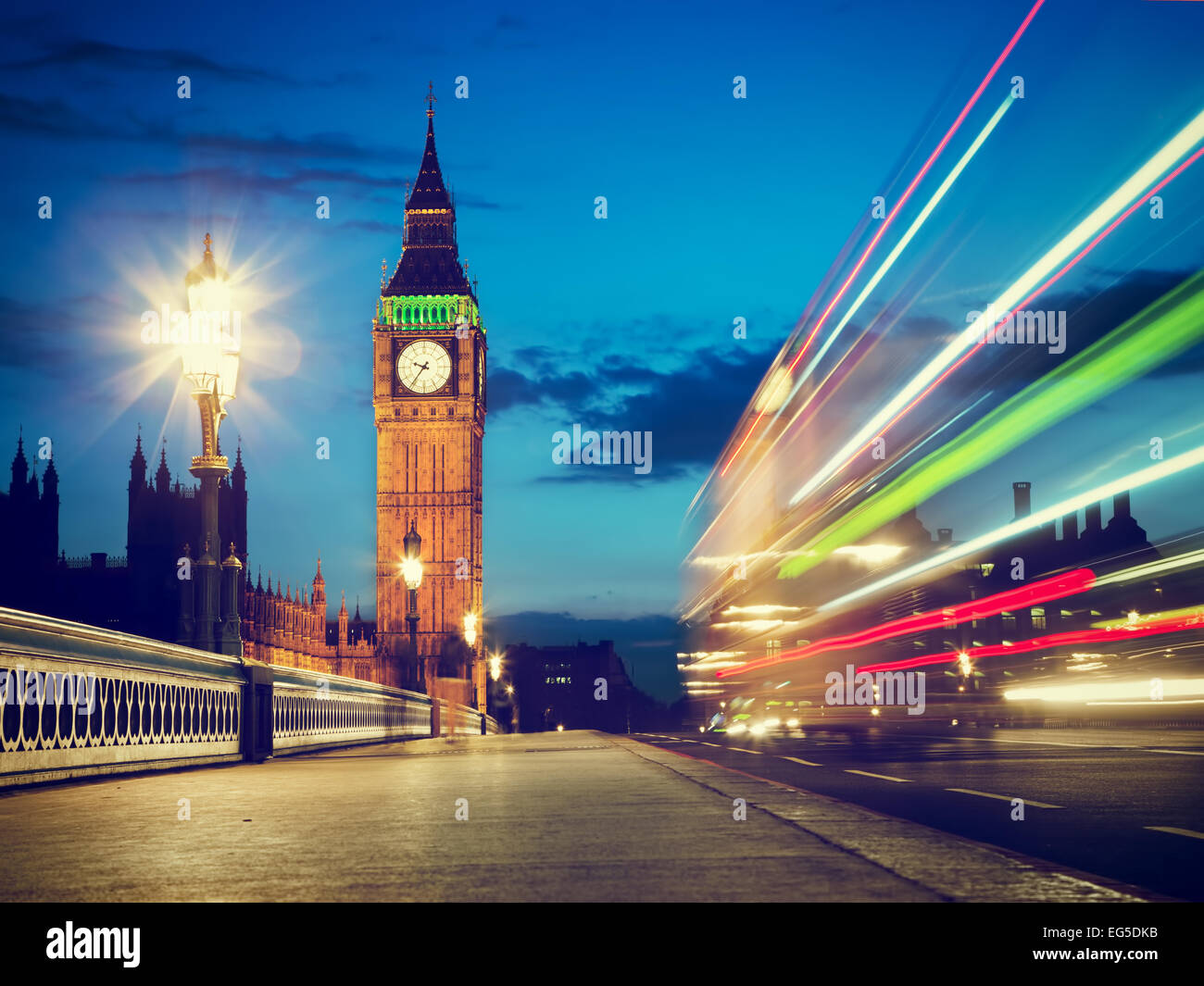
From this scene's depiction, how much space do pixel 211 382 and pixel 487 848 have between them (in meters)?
12.6

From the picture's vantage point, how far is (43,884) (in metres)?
5.70

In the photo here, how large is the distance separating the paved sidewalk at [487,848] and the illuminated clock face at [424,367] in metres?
123

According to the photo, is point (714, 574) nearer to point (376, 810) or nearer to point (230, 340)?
point (230, 340)

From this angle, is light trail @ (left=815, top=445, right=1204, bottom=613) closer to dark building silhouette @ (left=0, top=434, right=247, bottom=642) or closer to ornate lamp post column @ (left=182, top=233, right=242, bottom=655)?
ornate lamp post column @ (left=182, top=233, right=242, bottom=655)

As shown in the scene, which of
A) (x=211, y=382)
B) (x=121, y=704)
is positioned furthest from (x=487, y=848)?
(x=211, y=382)

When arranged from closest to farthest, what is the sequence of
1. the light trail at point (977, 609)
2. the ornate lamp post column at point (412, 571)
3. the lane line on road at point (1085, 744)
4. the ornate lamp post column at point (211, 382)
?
the lane line on road at point (1085, 744)
the ornate lamp post column at point (211, 382)
the ornate lamp post column at point (412, 571)
the light trail at point (977, 609)

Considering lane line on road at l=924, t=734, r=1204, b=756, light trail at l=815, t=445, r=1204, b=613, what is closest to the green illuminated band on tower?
light trail at l=815, t=445, r=1204, b=613

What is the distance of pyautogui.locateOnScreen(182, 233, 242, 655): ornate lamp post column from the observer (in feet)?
58.2

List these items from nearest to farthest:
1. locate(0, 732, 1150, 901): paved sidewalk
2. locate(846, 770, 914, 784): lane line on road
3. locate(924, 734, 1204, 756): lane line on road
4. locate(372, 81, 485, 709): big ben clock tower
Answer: locate(0, 732, 1150, 901): paved sidewalk, locate(846, 770, 914, 784): lane line on road, locate(924, 734, 1204, 756): lane line on road, locate(372, 81, 485, 709): big ben clock tower

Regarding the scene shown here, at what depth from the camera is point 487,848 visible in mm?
6969

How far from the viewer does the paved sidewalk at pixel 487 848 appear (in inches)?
211

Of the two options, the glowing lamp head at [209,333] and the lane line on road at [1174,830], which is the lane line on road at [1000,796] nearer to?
the lane line on road at [1174,830]

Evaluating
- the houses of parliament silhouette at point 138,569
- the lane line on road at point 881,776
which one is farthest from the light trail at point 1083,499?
the houses of parliament silhouette at point 138,569

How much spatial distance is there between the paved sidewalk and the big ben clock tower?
395 feet
